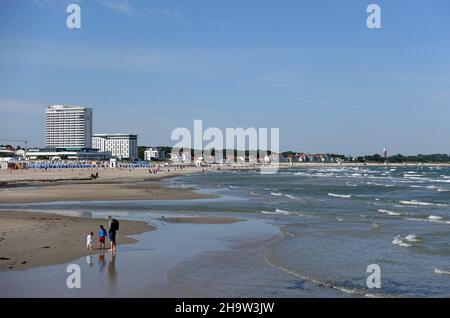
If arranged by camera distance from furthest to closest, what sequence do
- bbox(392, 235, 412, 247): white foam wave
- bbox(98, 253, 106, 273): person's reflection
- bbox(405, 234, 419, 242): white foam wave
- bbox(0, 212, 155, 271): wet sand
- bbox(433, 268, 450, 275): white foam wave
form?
1. bbox(405, 234, 419, 242): white foam wave
2. bbox(392, 235, 412, 247): white foam wave
3. bbox(0, 212, 155, 271): wet sand
4. bbox(433, 268, 450, 275): white foam wave
5. bbox(98, 253, 106, 273): person's reflection

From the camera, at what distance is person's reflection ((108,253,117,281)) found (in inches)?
527

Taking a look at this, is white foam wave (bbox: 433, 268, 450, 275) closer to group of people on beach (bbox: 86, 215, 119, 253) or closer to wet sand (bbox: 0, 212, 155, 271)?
group of people on beach (bbox: 86, 215, 119, 253)

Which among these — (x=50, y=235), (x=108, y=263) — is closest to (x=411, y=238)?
(x=108, y=263)

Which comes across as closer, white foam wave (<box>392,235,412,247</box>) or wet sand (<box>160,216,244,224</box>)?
white foam wave (<box>392,235,412,247</box>)

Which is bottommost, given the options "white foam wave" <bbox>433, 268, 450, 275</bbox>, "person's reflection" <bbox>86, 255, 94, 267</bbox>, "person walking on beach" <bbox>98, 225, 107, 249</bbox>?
"white foam wave" <bbox>433, 268, 450, 275</bbox>

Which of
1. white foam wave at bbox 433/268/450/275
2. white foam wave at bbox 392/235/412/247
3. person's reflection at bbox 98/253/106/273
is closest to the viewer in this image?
person's reflection at bbox 98/253/106/273

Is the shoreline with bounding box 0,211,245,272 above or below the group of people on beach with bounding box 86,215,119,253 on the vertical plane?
below

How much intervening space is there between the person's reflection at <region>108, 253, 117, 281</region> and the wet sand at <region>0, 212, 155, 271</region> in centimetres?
102

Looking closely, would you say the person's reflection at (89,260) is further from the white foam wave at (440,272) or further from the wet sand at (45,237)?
the white foam wave at (440,272)

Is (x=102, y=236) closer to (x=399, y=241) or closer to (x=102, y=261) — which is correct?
(x=102, y=261)

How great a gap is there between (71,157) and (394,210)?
519 feet

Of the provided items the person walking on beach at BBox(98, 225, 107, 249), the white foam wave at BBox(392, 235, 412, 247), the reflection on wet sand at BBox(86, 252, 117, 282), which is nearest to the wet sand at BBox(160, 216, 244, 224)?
the white foam wave at BBox(392, 235, 412, 247)

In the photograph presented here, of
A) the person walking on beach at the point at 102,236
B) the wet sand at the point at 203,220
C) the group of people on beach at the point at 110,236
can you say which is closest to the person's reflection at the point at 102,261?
the group of people on beach at the point at 110,236

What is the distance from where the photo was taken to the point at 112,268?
14.4 metres
